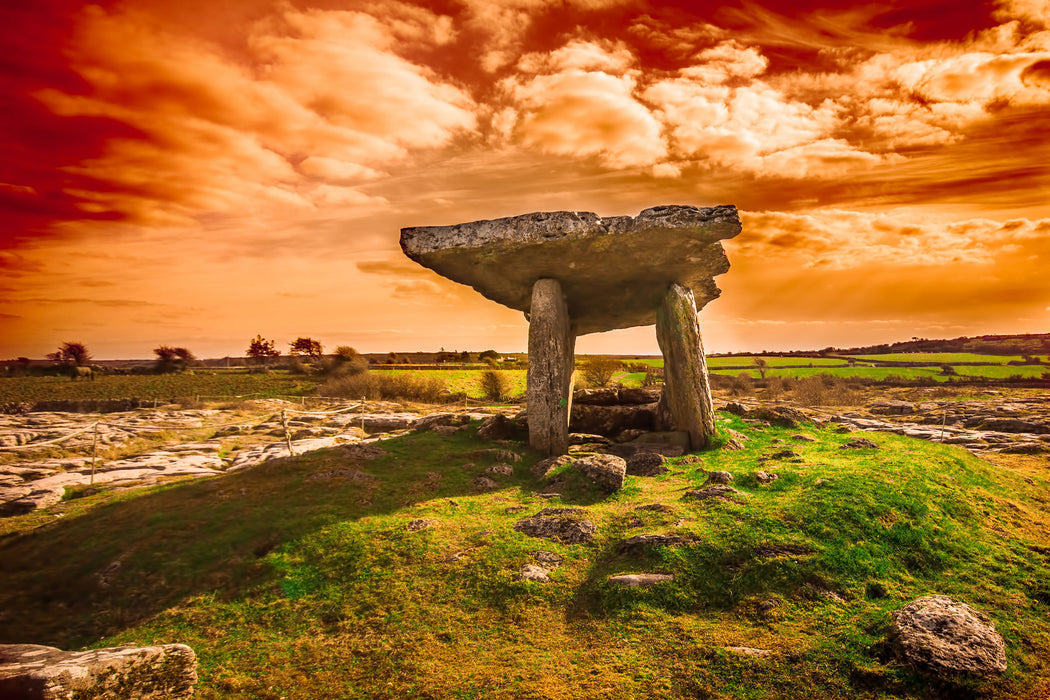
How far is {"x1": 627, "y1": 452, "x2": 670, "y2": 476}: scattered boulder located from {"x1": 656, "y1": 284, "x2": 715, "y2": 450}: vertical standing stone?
1684 mm

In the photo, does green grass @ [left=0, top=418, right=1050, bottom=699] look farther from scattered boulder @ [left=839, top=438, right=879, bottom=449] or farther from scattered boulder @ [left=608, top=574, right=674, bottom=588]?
scattered boulder @ [left=839, top=438, right=879, bottom=449]

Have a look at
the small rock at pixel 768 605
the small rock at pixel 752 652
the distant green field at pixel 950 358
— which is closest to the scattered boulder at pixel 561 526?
the small rock at pixel 768 605

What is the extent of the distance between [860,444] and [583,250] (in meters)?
7.90

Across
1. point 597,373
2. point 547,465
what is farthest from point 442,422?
point 597,373

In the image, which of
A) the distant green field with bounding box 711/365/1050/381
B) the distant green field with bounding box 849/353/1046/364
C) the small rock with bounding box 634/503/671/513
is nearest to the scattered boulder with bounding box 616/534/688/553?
the small rock with bounding box 634/503/671/513

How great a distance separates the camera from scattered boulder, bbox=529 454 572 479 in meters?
10.0

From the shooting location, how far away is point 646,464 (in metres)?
10.5

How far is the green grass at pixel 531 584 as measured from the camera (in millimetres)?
4512

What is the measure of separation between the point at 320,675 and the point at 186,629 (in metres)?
2.24

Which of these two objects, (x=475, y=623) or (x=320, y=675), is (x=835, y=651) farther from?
(x=320, y=675)

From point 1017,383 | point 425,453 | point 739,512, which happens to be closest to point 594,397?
point 425,453

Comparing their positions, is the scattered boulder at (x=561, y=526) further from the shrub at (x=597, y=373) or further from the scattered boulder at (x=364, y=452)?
the shrub at (x=597, y=373)

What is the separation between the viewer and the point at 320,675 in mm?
4801

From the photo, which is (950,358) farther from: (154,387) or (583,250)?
(154,387)
